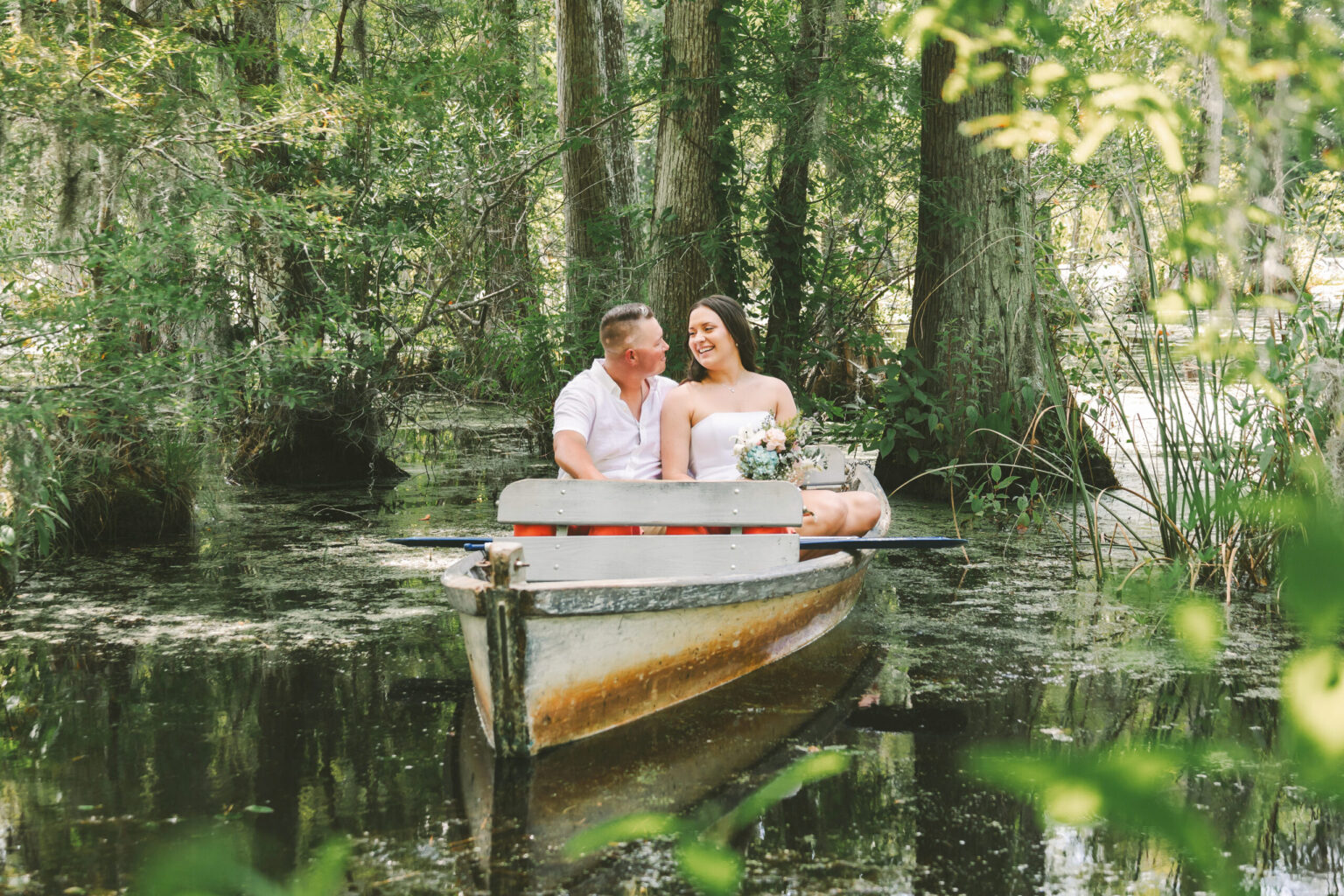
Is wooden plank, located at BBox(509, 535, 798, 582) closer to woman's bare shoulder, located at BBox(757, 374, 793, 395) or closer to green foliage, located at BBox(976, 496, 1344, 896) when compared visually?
woman's bare shoulder, located at BBox(757, 374, 793, 395)

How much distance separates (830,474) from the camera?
6.15 metres

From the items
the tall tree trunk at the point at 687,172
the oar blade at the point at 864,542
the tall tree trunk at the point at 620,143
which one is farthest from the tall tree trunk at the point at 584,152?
the oar blade at the point at 864,542

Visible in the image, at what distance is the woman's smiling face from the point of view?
519 centimetres

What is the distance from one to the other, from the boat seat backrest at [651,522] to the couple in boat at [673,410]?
54 cm

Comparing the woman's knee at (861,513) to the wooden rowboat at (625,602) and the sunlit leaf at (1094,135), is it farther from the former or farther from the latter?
the sunlit leaf at (1094,135)

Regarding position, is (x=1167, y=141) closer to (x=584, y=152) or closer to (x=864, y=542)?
(x=864, y=542)

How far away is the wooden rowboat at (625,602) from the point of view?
131 inches

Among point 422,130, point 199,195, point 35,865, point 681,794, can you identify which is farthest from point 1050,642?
point 422,130

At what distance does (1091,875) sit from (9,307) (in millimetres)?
4877

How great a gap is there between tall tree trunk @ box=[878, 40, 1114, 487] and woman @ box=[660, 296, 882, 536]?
2.93 meters

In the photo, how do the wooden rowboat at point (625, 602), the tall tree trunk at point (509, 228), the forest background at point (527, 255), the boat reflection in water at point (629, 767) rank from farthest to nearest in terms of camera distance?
1. the tall tree trunk at point (509, 228)
2. the forest background at point (527, 255)
3. the wooden rowboat at point (625, 602)
4. the boat reflection in water at point (629, 767)

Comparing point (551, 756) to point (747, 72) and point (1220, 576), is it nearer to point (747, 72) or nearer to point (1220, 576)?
point (1220, 576)

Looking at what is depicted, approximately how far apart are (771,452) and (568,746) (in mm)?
1599

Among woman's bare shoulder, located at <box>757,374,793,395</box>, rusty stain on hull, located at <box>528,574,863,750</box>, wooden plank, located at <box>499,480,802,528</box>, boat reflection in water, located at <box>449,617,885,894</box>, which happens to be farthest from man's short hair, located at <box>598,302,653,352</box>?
boat reflection in water, located at <box>449,617,885,894</box>
